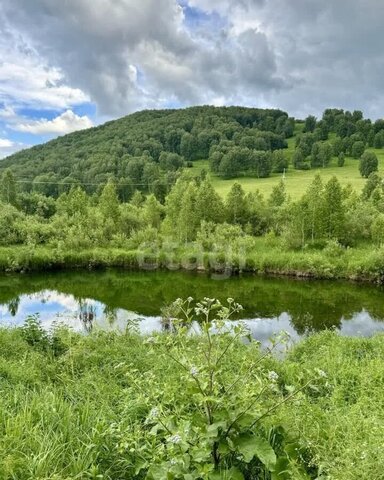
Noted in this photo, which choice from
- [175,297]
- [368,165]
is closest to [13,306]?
[175,297]

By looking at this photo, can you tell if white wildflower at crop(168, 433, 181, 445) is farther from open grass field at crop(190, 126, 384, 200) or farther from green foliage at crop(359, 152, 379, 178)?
green foliage at crop(359, 152, 379, 178)

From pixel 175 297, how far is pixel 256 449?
24.5m

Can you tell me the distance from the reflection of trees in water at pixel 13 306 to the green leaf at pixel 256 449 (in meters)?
22.4

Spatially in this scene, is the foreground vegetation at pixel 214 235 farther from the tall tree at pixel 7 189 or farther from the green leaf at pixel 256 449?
the green leaf at pixel 256 449

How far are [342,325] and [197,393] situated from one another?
19.8 m

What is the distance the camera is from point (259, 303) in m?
26.1

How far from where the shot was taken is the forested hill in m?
78.2

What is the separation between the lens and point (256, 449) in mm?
3537

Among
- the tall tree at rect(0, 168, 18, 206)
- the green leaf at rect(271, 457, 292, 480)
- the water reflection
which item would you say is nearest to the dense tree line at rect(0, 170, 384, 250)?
the tall tree at rect(0, 168, 18, 206)

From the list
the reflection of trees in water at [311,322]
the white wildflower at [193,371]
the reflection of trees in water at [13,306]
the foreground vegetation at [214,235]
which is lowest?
the reflection of trees in water at [311,322]

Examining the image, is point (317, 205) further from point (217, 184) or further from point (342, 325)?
point (217, 184)

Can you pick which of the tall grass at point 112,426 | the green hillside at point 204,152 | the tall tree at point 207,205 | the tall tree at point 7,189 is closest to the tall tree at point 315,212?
the tall tree at point 207,205

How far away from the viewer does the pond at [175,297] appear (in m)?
21.4

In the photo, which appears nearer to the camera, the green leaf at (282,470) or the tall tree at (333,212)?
the green leaf at (282,470)
